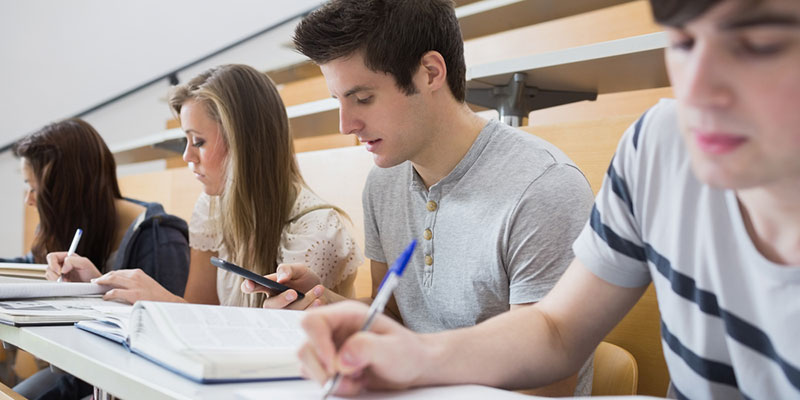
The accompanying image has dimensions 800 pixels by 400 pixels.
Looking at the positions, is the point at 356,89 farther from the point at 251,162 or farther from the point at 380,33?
the point at 251,162

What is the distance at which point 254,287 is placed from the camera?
34.9 inches

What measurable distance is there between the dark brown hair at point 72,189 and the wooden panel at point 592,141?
123 centimetres

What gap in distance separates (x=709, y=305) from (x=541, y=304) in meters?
0.15

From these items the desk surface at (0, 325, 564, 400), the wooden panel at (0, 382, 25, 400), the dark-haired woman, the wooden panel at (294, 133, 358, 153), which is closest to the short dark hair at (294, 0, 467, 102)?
the desk surface at (0, 325, 564, 400)

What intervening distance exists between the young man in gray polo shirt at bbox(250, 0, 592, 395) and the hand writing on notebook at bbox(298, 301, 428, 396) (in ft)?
1.40

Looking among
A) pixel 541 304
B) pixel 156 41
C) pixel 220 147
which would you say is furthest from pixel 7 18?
pixel 541 304

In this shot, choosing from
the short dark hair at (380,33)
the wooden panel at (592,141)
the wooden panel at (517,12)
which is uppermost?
the wooden panel at (517,12)

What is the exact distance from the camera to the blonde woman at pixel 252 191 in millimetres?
1268

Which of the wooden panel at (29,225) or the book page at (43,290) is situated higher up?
the book page at (43,290)

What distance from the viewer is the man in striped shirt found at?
371 millimetres

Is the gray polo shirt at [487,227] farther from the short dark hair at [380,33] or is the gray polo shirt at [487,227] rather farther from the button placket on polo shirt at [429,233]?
the short dark hair at [380,33]

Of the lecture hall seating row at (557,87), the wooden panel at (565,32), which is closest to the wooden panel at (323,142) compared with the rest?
the lecture hall seating row at (557,87)

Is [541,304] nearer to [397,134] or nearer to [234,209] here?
[397,134]

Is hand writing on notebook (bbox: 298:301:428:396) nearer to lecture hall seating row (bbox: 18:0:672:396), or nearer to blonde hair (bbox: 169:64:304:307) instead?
lecture hall seating row (bbox: 18:0:672:396)
